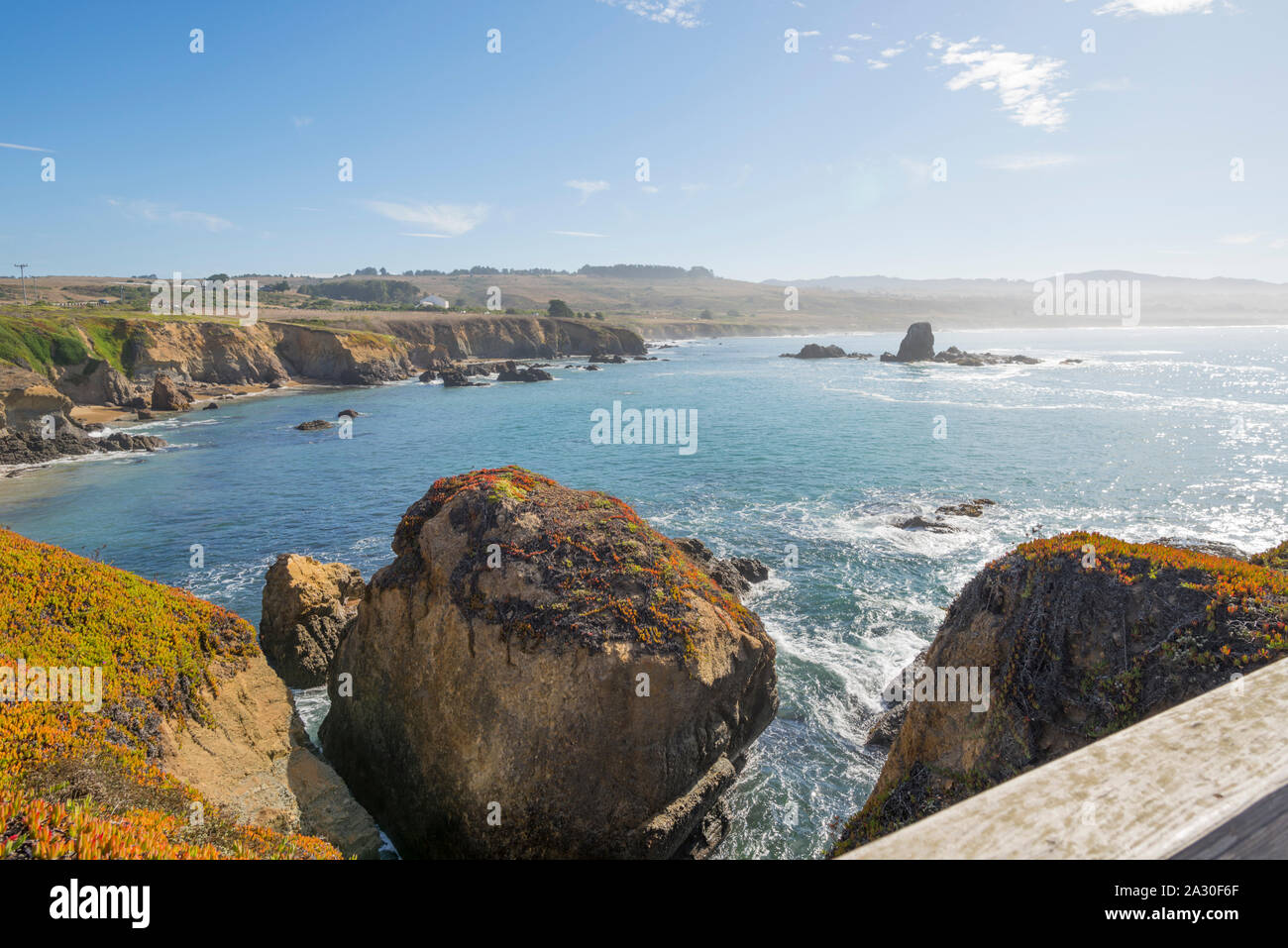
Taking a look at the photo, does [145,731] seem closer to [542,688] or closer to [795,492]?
[542,688]

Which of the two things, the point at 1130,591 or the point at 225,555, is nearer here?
the point at 1130,591

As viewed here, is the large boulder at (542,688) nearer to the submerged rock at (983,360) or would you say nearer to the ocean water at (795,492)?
the ocean water at (795,492)

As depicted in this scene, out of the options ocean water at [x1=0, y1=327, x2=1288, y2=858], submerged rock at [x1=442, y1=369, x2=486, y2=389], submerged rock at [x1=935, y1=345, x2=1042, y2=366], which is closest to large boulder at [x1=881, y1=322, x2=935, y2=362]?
submerged rock at [x1=935, y1=345, x2=1042, y2=366]

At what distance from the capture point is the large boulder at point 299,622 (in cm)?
1798

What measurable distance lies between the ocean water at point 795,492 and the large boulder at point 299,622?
160cm

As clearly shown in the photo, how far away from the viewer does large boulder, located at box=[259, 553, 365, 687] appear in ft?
59.0

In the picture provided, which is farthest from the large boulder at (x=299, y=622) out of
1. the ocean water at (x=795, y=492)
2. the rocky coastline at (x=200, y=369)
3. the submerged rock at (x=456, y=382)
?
the submerged rock at (x=456, y=382)
